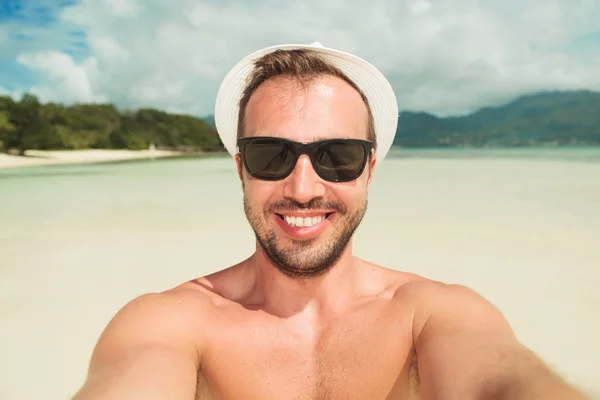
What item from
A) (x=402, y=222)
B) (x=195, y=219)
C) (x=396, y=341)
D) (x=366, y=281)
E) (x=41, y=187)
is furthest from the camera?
(x=41, y=187)

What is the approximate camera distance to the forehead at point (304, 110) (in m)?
1.84

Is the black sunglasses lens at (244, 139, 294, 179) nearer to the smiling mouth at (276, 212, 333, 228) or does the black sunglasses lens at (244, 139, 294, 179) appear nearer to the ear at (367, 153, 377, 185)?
the smiling mouth at (276, 212, 333, 228)

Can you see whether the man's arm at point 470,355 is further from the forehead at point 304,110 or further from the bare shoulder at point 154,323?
the bare shoulder at point 154,323

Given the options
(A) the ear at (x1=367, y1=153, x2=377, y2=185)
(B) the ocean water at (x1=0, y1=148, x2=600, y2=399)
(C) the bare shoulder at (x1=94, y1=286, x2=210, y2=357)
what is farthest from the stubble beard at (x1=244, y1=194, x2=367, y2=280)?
(B) the ocean water at (x1=0, y1=148, x2=600, y2=399)

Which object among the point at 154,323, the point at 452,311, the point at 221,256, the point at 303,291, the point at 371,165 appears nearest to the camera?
the point at 154,323

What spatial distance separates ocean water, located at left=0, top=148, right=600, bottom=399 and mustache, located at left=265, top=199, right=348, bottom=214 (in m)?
2.07

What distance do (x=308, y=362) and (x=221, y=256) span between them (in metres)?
3.90

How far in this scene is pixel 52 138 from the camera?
38.4m

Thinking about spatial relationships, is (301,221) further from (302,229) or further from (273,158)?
(273,158)

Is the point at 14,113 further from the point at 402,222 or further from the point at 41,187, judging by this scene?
the point at 402,222

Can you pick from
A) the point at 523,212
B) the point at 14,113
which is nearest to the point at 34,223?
the point at 523,212

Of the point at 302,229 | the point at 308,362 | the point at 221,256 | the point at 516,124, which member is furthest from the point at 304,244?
the point at 516,124

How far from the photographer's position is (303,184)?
1827 mm

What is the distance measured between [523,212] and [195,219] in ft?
18.4
